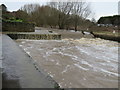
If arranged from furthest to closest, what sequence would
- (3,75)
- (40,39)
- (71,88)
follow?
(40,39), (71,88), (3,75)

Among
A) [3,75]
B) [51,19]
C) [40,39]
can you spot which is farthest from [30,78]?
[51,19]

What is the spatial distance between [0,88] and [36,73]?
2.91ft

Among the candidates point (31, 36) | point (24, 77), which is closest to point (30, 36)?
point (31, 36)

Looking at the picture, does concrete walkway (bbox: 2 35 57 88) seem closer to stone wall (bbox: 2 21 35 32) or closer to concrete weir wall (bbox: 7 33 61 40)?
concrete weir wall (bbox: 7 33 61 40)

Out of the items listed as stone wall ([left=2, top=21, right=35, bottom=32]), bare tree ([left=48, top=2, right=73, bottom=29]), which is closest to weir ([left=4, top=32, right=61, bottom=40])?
stone wall ([left=2, top=21, right=35, bottom=32])

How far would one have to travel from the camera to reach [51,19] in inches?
1407

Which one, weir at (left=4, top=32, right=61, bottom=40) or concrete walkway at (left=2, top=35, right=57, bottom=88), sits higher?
weir at (left=4, top=32, right=61, bottom=40)

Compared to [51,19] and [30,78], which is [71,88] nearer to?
[30,78]

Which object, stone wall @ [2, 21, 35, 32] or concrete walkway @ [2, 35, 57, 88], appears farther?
stone wall @ [2, 21, 35, 32]

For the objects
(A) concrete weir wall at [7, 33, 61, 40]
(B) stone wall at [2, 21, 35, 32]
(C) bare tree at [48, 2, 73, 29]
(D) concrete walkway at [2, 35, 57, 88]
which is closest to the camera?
(D) concrete walkway at [2, 35, 57, 88]

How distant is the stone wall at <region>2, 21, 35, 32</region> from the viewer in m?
16.4

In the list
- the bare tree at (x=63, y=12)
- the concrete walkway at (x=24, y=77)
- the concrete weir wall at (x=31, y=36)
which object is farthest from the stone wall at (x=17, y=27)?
the bare tree at (x=63, y=12)

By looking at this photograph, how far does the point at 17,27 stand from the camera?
17.1 metres

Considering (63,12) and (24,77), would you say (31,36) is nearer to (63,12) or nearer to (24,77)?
(24,77)
